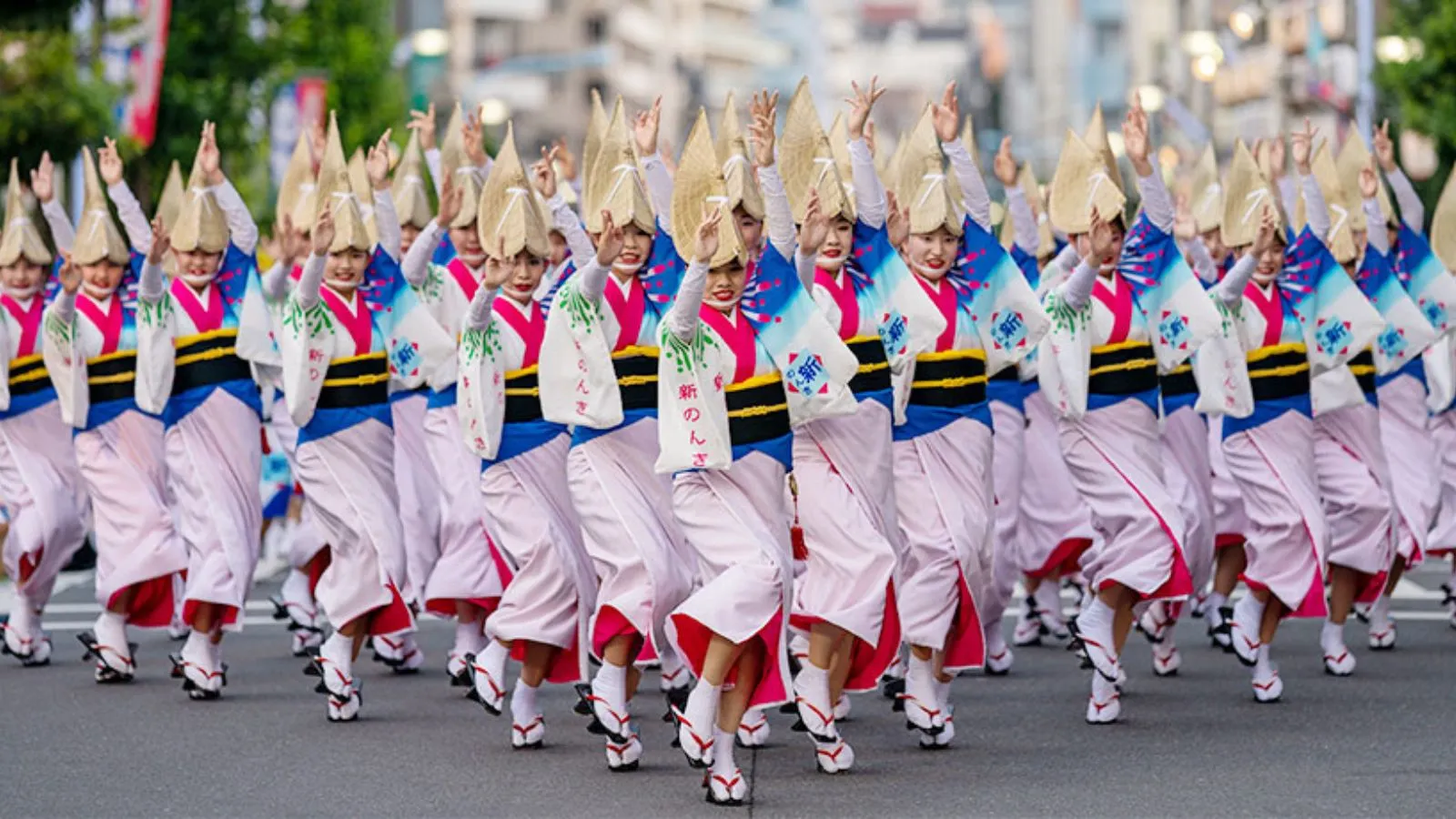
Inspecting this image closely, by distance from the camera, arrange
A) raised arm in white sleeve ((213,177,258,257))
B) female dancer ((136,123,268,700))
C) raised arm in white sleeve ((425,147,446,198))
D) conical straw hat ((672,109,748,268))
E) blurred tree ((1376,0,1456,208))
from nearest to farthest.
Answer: conical straw hat ((672,109,748,268)) < female dancer ((136,123,268,700)) < raised arm in white sleeve ((213,177,258,257)) < raised arm in white sleeve ((425,147,446,198)) < blurred tree ((1376,0,1456,208))

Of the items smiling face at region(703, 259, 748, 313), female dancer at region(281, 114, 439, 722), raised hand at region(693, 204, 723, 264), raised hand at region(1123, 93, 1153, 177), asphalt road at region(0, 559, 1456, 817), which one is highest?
raised hand at region(1123, 93, 1153, 177)

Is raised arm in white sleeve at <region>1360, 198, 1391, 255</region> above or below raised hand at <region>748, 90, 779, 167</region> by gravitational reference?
below

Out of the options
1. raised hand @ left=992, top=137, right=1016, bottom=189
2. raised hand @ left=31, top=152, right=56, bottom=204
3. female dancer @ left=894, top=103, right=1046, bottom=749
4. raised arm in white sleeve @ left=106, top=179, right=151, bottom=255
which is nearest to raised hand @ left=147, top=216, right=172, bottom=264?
raised arm in white sleeve @ left=106, top=179, right=151, bottom=255

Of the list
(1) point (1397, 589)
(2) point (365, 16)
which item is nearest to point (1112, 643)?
(1) point (1397, 589)

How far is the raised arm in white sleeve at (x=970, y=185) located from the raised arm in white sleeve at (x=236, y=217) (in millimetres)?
3226

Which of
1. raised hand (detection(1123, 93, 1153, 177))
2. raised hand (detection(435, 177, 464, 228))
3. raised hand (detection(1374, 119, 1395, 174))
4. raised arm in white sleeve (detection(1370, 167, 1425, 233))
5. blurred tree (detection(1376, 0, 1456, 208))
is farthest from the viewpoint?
blurred tree (detection(1376, 0, 1456, 208))

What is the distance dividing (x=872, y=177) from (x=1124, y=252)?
71.7 inches

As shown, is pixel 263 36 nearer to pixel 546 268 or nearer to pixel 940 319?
pixel 546 268

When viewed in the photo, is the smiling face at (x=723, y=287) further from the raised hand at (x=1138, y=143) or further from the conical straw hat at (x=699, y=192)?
the raised hand at (x=1138, y=143)

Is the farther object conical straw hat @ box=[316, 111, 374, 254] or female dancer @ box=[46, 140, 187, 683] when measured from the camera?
female dancer @ box=[46, 140, 187, 683]

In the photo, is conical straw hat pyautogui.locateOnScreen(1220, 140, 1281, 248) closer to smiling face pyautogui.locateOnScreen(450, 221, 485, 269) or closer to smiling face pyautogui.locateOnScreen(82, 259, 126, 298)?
smiling face pyautogui.locateOnScreen(450, 221, 485, 269)

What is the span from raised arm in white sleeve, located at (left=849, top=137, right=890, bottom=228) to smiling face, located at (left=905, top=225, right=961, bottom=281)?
1.50ft

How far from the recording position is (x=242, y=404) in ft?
42.5

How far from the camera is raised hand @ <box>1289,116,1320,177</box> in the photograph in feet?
41.8
